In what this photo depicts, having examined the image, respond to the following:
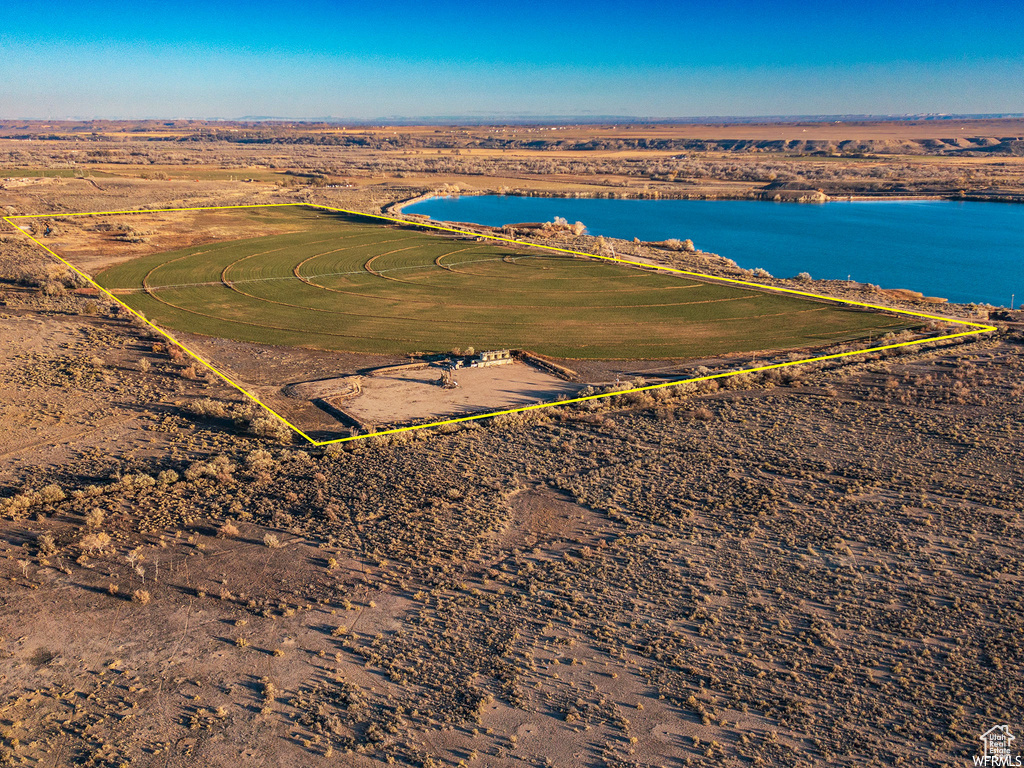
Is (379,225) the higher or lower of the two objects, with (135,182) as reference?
lower

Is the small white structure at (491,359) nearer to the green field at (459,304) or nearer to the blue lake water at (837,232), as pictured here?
the green field at (459,304)

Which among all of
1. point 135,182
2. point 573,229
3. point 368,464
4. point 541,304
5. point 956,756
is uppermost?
point 135,182

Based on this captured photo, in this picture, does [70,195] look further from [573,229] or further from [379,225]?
[573,229]

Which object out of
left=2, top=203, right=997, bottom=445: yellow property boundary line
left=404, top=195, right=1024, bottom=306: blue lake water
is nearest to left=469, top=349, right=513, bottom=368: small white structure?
left=2, top=203, right=997, bottom=445: yellow property boundary line

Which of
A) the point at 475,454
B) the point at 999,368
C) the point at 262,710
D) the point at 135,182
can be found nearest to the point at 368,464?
the point at 475,454

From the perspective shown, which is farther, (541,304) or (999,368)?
(541,304)

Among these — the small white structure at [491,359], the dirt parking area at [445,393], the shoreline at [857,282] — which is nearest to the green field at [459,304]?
the small white structure at [491,359]
